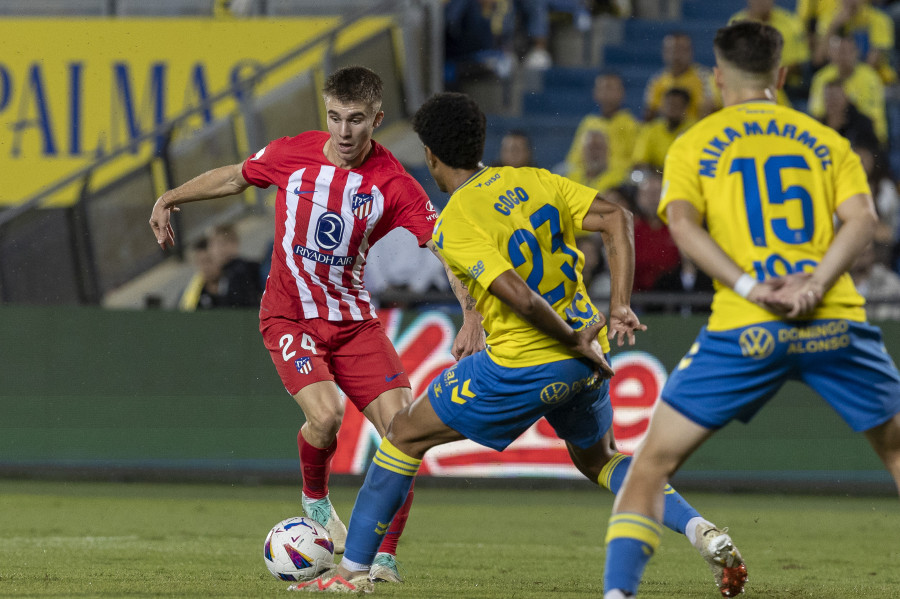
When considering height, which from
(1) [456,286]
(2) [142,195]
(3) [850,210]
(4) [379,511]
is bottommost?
(2) [142,195]

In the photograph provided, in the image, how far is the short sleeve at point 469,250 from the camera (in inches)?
191

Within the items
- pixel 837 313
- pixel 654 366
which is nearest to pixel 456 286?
pixel 837 313

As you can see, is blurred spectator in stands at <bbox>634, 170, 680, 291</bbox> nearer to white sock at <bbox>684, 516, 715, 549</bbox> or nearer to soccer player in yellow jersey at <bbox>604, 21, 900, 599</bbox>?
white sock at <bbox>684, 516, 715, 549</bbox>

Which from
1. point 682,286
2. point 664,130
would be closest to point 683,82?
point 664,130

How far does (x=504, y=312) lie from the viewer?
5.09 m

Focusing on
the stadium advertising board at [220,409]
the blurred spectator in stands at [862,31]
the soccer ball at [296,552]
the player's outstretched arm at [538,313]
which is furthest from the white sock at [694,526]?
the blurred spectator in stands at [862,31]

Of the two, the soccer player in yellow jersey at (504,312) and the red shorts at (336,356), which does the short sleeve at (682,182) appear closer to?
the soccer player in yellow jersey at (504,312)

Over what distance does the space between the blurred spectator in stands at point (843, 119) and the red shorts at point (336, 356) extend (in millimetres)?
6883

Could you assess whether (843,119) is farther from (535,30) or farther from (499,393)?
(499,393)

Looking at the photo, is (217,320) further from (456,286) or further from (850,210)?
(850,210)

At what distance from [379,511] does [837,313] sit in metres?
2.06

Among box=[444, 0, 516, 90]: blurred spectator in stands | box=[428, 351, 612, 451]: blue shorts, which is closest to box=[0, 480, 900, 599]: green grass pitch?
box=[428, 351, 612, 451]: blue shorts

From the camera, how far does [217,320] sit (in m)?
10.9

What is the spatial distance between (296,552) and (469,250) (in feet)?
5.86
